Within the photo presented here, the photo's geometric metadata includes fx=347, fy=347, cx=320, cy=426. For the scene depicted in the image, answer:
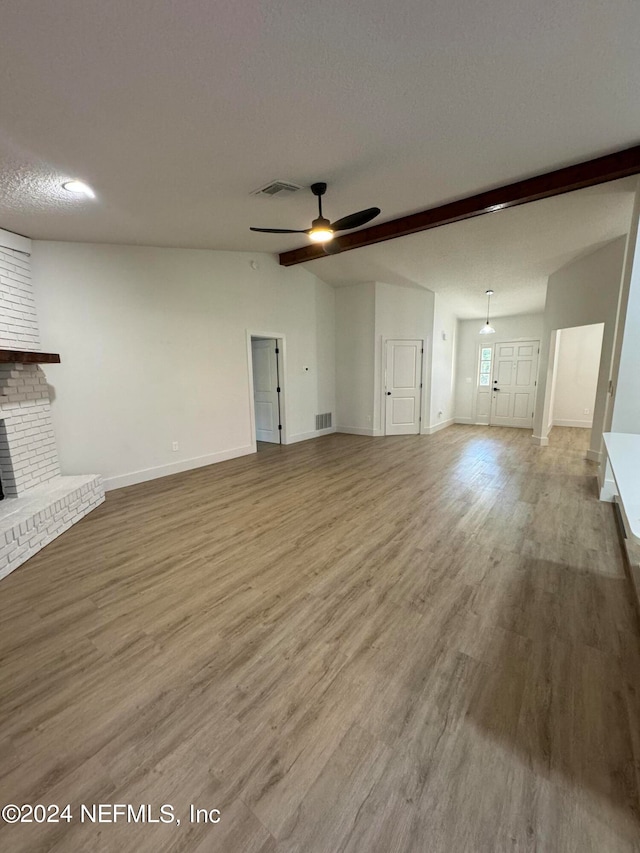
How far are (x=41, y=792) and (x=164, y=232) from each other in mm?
Result: 4603

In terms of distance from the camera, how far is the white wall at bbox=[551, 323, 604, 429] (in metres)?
7.65

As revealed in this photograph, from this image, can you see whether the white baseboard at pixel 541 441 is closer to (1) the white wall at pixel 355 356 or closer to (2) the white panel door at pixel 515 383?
(2) the white panel door at pixel 515 383

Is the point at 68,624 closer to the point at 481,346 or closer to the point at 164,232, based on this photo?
the point at 164,232

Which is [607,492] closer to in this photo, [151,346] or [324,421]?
[324,421]

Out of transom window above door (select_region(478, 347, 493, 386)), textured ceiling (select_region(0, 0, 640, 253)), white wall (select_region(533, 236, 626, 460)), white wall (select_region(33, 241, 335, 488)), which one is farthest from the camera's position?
transom window above door (select_region(478, 347, 493, 386))

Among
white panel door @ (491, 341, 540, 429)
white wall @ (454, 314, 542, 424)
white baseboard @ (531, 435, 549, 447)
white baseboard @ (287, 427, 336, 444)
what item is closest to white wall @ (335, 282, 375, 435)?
white baseboard @ (287, 427, 336, 444)

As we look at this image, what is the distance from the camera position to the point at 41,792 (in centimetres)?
126

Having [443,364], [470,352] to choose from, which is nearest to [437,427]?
[443,364]

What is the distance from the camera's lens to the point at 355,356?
24.0ft

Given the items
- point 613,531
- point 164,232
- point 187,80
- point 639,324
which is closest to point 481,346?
point 639,324

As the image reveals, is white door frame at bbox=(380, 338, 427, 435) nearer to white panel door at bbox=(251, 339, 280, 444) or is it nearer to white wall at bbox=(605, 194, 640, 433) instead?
white panel door at bbox=(251, 339, 280, 444)

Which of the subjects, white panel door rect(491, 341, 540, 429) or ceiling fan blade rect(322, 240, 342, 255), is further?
white panel door rect(491, 341, 540, 429)

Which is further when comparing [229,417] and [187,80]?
[229,417]

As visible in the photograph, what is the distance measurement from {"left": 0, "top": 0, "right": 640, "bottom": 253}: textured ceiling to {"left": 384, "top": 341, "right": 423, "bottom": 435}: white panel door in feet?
12.9
